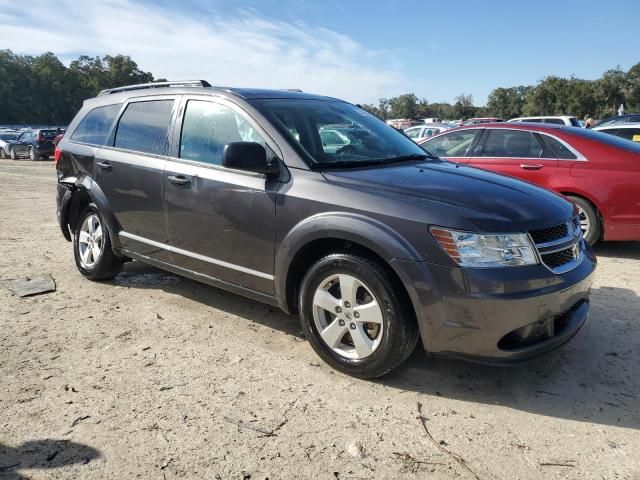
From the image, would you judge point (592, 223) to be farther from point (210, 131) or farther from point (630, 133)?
point (630, 133)

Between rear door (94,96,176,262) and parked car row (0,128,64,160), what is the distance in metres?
23.1

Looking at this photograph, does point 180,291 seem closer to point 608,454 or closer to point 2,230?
point 608,454

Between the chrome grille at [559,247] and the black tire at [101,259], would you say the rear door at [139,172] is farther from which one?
the chrome grille at [559,247]

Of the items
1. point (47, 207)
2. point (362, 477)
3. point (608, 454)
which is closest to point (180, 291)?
point (362, 477)

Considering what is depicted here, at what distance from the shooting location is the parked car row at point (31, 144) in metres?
25.0

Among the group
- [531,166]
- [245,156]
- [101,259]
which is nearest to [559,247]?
[245,156]

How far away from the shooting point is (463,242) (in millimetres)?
2719

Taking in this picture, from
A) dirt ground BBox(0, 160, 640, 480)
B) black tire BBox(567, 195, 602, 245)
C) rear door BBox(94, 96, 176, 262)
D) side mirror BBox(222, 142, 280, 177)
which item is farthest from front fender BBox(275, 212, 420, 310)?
black tire BBox(567, 195, 602, 245)

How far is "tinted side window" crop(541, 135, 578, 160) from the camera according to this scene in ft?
20.0

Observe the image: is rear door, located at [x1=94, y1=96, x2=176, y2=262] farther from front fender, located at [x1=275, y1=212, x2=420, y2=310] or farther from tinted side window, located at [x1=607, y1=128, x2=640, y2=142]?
tinted side window, located at [x1=607, y1=128, x2=640, y2=142]

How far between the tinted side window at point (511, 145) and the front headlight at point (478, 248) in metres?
4.14

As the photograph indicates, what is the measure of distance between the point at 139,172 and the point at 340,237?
7.03 ft

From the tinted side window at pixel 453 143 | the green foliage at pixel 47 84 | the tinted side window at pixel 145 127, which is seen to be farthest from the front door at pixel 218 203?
the green foliage at pixel 47 84

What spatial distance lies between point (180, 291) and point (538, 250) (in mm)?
3269
